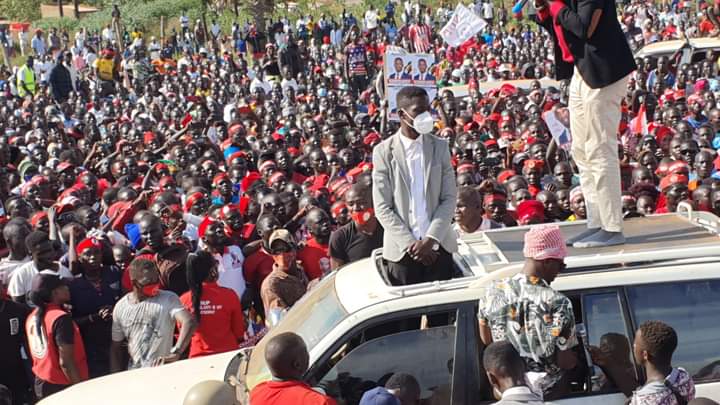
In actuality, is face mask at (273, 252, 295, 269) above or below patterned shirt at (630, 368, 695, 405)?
below

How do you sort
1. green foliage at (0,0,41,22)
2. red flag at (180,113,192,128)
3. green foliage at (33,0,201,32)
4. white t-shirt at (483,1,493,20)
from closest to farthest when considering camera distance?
red flag at (180,113,192,128) < white t-shirt at (483,1,493,20) < green foliage at (33,0,201,32) < green foliage at (0,0,41,22)

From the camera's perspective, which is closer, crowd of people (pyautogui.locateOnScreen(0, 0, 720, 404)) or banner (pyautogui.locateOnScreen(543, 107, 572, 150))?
crowd of people (pyautogui.locateOnScreen(0, 0, 720, 404))

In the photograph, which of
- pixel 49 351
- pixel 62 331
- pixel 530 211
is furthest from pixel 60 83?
pixel 62 331

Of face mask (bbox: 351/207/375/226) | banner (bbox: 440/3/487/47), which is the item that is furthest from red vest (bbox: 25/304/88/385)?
banner (bbox: 440/3/487/47)

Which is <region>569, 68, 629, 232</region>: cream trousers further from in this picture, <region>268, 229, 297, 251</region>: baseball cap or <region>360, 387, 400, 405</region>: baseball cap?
<region>268, 229, 297, 251</region>: baseball cap

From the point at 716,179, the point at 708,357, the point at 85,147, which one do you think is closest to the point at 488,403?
the point at 708,357

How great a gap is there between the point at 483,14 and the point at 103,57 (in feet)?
47.1

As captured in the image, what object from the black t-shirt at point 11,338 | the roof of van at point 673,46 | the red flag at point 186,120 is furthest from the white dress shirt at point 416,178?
the roof of van at point 673,46

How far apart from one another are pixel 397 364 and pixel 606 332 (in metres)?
0.93

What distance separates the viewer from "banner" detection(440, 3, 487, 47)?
17.2 meters

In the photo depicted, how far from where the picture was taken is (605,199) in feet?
18.1

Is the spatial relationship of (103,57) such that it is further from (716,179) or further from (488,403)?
(488,403)

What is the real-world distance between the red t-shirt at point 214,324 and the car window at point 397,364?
225cm

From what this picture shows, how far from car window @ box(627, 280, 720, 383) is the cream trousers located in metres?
0.99
